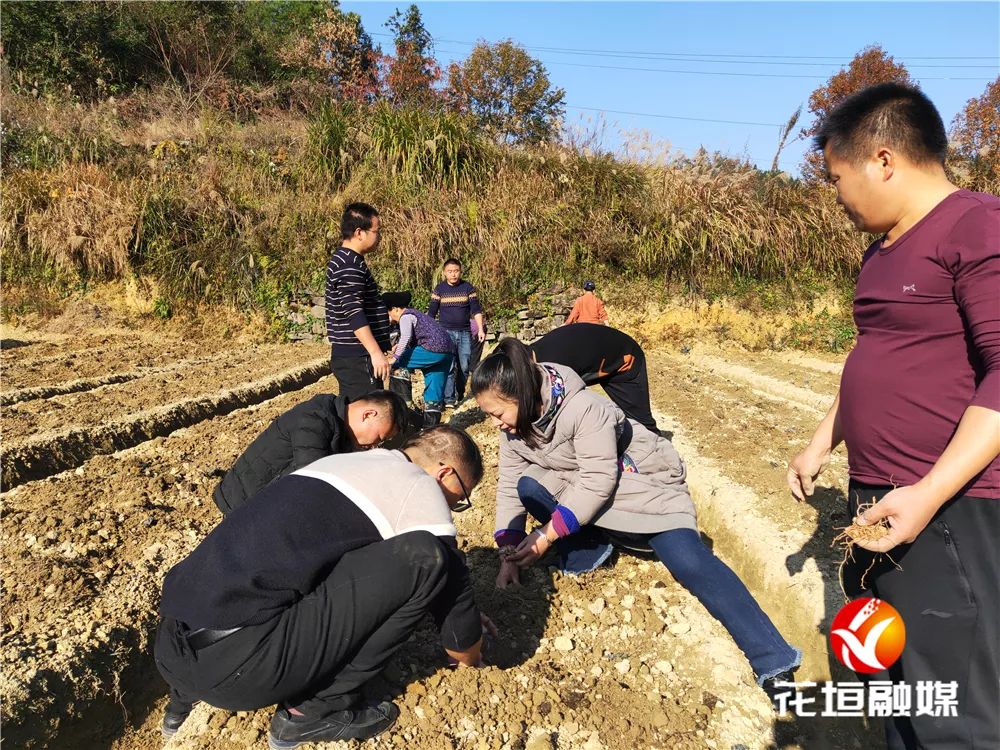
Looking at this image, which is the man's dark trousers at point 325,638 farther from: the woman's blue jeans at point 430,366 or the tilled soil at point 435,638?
the woman's blue jeans at point 430,366

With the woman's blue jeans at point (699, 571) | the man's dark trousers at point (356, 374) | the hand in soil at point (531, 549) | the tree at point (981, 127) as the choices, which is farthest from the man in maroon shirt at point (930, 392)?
the tree at point (981, 127)

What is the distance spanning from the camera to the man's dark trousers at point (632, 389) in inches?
152

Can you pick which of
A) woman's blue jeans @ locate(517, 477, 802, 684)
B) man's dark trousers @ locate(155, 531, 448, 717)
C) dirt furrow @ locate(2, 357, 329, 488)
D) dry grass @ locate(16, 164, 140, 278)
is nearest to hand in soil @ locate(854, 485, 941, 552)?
woman's blue jeans @ locate(517, 477, 802, 684)

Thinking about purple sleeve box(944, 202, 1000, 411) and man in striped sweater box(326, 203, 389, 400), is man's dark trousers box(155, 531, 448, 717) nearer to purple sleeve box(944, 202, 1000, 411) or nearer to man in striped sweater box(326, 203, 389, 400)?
purple sleeve box(944, 202, 1000, 411)

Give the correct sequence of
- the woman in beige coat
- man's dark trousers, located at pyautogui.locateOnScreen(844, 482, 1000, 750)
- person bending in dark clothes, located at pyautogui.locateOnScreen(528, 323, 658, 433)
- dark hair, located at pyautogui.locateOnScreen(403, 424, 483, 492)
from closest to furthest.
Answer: man's dark trousers, located at pyautogui.locateOnScreen(844, 482, 1000, 750) < dark hair, located at pyautogui.locateOnScreen(403, 424, 483, 492) < the woman in beige coat < person bending in dark clothes, located at pyautogui.locateOnScreen(528, 323, 658, 433)

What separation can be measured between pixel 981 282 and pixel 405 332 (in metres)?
4.24

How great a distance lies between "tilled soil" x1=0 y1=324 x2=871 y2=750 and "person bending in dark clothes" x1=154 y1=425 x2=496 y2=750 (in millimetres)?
290

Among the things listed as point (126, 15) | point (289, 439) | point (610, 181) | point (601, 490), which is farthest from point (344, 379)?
point (126, 15)

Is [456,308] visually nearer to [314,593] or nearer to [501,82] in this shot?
[314,593]

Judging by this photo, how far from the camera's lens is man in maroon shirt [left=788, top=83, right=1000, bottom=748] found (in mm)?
1302

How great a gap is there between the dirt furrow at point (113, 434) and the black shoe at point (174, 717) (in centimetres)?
268

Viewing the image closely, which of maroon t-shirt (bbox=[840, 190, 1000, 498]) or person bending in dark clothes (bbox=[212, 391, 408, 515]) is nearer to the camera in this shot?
maroon t-shirt (bbox=[840, 190, 1000, 498])

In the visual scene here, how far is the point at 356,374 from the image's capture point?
396 cm

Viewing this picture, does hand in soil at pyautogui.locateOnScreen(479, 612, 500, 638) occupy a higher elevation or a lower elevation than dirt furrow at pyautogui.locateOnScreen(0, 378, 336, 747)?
higher
